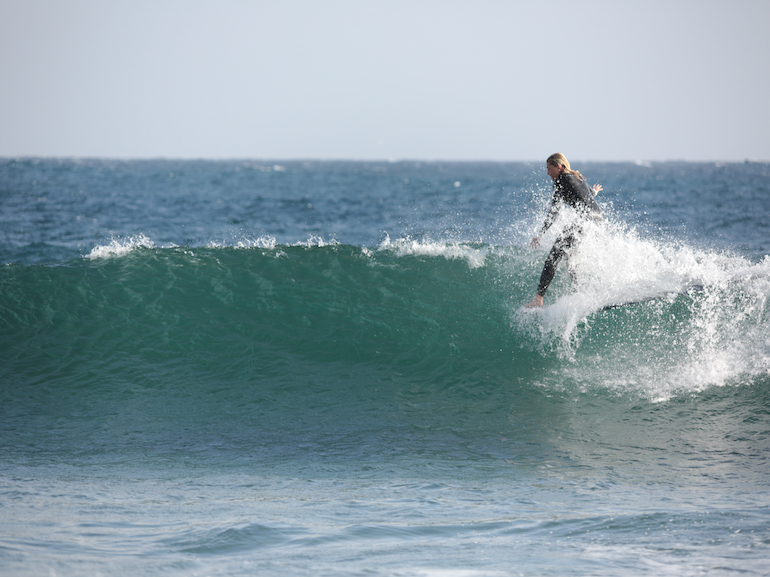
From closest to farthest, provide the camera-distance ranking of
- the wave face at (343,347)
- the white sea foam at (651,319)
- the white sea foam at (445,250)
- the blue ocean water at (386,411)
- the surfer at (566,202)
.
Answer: the blue ocean water at (386,411) → the wave face at (343,347) → the surfer at (566,202) → the white sea foam at (651,319) → the white sea foam at (445,250)

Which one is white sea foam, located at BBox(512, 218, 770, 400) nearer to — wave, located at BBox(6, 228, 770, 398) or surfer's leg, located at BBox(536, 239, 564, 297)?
wave, located at BBox(6, 228, 770, 398)

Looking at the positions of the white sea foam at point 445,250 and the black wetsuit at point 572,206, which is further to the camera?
the white sea foam at point 445,250

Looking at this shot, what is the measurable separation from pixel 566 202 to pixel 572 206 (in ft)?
0.27

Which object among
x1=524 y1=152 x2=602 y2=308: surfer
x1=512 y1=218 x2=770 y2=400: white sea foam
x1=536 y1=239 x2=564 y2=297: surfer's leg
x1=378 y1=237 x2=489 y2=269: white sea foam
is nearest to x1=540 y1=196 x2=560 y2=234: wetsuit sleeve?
x1=524 y1=152 x2=602 y2=308: surfer

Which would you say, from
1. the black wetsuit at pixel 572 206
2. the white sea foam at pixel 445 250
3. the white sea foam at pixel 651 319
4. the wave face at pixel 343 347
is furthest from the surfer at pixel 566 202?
the white sea foam at pixel 445 250

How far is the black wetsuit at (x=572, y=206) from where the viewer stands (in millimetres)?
6406

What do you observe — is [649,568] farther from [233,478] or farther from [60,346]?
[60,346]

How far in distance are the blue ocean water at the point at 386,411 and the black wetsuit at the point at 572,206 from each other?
26 centimetres

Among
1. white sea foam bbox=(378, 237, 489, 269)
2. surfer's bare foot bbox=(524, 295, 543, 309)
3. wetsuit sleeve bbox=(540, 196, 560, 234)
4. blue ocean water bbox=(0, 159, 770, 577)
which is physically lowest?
blue ocean water bbox=(0, 159, 770, 577)

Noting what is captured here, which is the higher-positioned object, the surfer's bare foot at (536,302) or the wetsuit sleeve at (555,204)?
the wetsuit sleeve at (555,204)

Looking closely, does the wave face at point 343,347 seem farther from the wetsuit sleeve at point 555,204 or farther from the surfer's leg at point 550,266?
the wetsuit sleeve at point 555,204

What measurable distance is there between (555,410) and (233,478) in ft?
9.82

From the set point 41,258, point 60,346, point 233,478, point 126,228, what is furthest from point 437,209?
point 233,478

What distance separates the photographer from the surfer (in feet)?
21.0
